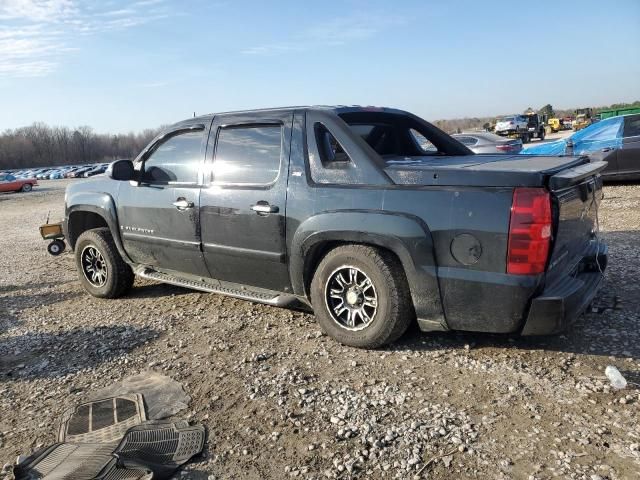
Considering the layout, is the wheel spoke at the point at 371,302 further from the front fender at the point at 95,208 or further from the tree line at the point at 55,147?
the tree line at the point at 55,147

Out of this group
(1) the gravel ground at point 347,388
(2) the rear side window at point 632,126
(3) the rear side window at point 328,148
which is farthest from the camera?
(2) the rear side window at point 632,126

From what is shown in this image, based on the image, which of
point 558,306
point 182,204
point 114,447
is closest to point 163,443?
point 114,447

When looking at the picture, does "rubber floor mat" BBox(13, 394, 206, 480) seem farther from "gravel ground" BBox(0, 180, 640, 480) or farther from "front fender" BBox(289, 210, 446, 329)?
"front fender" BBox(289, 210, 446, 329)

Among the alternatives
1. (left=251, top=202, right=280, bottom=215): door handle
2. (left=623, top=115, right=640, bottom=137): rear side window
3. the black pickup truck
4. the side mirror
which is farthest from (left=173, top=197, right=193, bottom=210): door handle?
(left=623, top=115, right=640, bottom=137): rear side window

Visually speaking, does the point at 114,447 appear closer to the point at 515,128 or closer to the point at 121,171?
the point at 121,171

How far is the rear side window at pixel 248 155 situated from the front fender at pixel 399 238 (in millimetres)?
665

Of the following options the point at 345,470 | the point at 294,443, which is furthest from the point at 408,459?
the point at 294,443

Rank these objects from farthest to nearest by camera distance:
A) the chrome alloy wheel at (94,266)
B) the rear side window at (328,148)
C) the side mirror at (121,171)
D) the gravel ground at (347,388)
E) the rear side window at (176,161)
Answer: the chrome alloy wheel at (94,266) → the side mirror at (121,171) → the rear side window at (176,161) → the rear side window at (328,148) → the gravel ground at (347,388)

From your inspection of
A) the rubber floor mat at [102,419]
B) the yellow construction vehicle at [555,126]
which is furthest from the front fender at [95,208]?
the yellow construction vehicle at [555,126]

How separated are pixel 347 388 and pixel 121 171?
315cm

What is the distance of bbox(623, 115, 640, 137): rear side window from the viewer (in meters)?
11.0

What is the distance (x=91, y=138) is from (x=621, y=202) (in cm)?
13205

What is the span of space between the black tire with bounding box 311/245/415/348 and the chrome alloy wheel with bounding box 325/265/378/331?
11 millimetres

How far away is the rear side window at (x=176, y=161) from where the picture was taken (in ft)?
15.8
